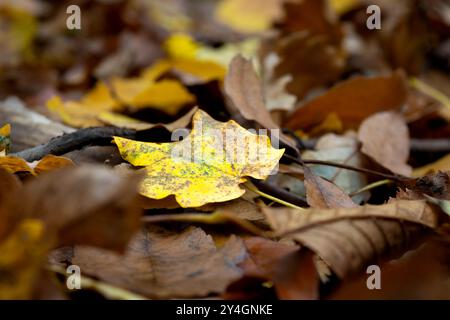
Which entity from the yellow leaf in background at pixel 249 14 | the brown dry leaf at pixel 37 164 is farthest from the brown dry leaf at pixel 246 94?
the yellow leaf in background at pixel 249 14

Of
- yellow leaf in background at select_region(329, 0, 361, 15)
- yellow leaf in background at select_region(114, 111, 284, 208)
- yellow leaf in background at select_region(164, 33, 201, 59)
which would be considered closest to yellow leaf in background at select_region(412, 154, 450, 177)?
yellow leaf in background at select_region(114, 111, 284, 208)

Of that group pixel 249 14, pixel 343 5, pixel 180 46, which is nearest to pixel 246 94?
pixel 180 46

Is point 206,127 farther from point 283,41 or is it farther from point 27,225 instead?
point 283,41

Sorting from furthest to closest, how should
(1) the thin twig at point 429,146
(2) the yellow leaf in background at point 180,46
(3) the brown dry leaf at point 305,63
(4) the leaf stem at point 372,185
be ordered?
(2) the yellow leaf in background at point 180,46, (3) the brown dry leaf at point 305,63, (1) the thin twig at point 429,146, (4) the leaf stem at point 372,185

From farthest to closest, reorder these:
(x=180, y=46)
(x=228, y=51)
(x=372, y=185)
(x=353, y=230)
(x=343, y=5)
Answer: (x=343, y=5)
(x=180, y=46)
(x=228, y=51)
(x=372, y=185)
(x=353, y=230)

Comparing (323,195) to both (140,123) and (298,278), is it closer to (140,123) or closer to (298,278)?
(298,278)

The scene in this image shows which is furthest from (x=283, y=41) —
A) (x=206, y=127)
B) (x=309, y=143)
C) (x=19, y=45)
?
(x=19, y=45)

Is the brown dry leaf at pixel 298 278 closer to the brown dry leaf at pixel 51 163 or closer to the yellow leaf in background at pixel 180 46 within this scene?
the brown dry leaf at pixel 51 163
